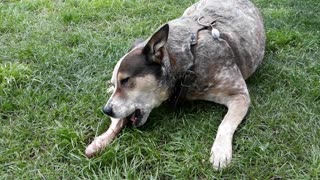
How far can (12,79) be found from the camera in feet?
12.7

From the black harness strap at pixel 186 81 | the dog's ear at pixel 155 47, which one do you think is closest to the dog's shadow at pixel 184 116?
the black harness strap at pixel 186 81

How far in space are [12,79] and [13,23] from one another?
55.1 inches

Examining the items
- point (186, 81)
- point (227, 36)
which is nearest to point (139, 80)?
point (186, 81)

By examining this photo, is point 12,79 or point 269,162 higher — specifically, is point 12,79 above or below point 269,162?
above

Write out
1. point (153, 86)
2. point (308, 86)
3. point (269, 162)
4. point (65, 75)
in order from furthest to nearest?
1. point (65, 75)
2. point (308, 86)
3. point (153, 86)
4. point (269, 162)

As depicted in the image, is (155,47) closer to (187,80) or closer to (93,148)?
(187,80)

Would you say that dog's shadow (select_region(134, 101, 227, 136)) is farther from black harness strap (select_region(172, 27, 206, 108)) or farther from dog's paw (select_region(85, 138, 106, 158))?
dog's paw (select_region(85, 138, 106, 158))

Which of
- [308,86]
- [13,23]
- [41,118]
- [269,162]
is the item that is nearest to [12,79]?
[41,118]

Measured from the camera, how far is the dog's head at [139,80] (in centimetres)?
313

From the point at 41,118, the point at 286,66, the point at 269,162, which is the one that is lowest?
the point at 286,66

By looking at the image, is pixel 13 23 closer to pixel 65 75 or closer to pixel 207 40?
pixel 65 75

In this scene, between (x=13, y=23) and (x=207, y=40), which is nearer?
(x=207, y=40)

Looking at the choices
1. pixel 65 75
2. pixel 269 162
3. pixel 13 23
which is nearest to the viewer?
pixel 269 162

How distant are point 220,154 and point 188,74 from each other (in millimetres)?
712
